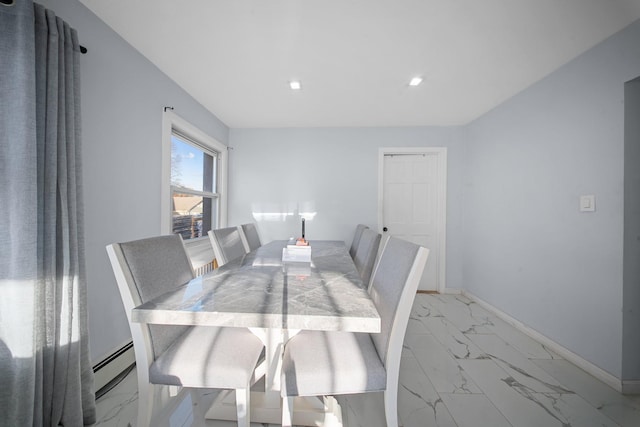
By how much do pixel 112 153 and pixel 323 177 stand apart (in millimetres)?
2313

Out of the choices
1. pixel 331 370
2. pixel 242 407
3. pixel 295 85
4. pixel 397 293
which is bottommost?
pixel 242 407

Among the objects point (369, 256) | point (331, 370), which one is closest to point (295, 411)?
point (331, 370)

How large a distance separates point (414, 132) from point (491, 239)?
1.75 metres

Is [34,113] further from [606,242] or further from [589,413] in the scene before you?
[606,242]

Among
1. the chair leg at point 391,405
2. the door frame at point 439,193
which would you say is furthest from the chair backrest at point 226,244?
the door frame at point 439,193

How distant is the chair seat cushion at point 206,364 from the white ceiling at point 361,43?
6.36 feet

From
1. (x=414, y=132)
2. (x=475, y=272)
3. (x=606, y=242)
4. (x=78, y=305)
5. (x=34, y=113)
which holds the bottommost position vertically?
(x=475, y=272)

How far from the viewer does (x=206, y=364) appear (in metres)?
0.95

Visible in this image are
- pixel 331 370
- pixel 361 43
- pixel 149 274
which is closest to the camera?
pixel 331 370

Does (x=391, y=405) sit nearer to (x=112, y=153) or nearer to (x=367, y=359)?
(x=367, y=359)

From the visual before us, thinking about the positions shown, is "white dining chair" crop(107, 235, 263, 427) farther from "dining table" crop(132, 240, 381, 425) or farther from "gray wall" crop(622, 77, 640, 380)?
"gray wall" crop(622, 77, 640, 380)

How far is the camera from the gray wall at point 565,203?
1541 mm

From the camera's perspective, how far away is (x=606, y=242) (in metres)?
1.58

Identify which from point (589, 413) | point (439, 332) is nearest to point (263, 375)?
point (439, 332)
